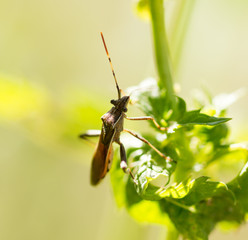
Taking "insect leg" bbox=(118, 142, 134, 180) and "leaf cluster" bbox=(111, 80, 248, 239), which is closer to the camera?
"leaf cluster" bbox=(111, 80, 248, 239)

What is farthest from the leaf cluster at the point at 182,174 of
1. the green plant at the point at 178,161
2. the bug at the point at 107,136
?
the bug at the point at 107,136

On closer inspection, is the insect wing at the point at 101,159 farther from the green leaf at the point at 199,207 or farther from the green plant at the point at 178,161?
the green leaf at the point at 199,207

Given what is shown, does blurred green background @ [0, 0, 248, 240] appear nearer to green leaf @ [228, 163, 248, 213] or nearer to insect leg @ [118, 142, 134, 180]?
insect leg @ [118, 142, 134, 180]

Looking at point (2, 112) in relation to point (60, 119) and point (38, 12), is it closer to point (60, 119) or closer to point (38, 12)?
point (60, 119)

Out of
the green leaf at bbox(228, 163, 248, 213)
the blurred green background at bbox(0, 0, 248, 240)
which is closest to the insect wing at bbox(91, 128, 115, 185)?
the green leaf at bbox(228, 163, 248, 213)

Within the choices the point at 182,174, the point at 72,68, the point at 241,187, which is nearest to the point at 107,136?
the point at 182,174

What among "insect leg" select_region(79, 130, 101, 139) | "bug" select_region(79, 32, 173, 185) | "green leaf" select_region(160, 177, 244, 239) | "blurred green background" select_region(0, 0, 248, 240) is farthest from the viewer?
"blurred green background" select_region(0, 0, 248, 240)

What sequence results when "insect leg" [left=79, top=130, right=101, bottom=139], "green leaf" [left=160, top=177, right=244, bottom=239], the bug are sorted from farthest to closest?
"insect leg" [left=79, top=130, right=101, bottom=139] → the bug → "green leaf" [left=160, top=177, right=244, bottom=239]
